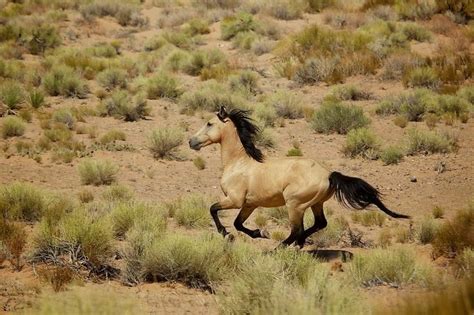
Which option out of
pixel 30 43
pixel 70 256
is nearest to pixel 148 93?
pixel 30 43

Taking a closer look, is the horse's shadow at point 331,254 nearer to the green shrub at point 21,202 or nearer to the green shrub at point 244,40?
the green shrub at point 21,202

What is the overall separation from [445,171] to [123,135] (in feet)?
27.3

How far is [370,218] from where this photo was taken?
12.1 m

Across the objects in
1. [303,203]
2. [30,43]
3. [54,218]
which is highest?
[303,203]

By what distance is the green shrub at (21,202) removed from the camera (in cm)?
1127

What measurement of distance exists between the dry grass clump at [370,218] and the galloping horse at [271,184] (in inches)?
95.3

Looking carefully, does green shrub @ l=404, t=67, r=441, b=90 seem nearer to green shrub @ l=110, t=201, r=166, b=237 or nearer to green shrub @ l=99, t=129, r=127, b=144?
green shrub @ l=99, t=129, r=127, b=144

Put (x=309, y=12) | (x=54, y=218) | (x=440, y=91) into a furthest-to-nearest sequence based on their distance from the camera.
→ 1. (x=309, y=12)
2. (x=440, y=91)
3. (x=54, y=218)

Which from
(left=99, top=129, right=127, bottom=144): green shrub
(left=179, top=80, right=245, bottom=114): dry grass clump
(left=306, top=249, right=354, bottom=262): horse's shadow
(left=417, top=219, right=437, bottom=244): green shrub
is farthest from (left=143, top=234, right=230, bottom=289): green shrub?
(left=179, top=80, right=245, bottom=114): dry grass clump

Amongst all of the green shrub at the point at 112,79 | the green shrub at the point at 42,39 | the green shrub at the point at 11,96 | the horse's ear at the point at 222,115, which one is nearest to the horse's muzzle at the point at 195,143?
the horse's ear at the point at 222,115

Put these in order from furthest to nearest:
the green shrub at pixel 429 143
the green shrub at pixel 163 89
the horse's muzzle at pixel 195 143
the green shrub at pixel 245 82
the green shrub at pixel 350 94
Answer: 1. the green shrub at pixel 245 82
2. the green shrub at pixel 163 89
3. the green shrub at pixel 350 94
4. the green shrub at pixel 429 143
5. the horse's muzzle at pixel 195 143

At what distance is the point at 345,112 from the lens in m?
19.2

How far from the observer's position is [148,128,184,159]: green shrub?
55.4ft

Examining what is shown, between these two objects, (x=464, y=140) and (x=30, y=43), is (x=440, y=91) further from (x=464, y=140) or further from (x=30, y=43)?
(x=30, y=43)
